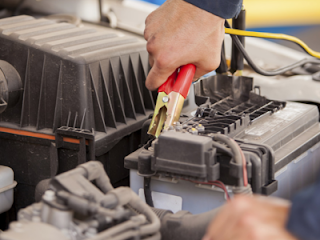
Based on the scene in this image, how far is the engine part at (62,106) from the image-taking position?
3.41ft

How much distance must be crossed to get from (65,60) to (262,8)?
4.57m

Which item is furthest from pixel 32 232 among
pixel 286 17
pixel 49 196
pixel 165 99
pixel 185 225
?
pixel 286 17

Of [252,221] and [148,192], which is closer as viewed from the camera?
[252,221]

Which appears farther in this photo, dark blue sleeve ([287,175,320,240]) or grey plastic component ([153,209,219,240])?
grey plastic component ([153,209,219,240])

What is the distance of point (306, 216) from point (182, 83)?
619mm

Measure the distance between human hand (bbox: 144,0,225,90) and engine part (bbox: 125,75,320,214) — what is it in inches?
5.2

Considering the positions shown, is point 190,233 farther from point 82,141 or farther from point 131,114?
point 131,114

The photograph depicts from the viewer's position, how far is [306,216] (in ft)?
1.39

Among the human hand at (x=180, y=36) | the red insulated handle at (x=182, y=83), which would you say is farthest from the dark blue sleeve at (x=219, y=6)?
the red insulated handle at (x=182, y=83)

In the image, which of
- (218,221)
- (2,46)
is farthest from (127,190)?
(2,46)

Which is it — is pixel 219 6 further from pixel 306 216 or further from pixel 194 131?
pixel 306 216

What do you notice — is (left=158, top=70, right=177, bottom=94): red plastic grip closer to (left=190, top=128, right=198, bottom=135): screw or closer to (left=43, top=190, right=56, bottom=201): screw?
(left=190, top=128, right=198, bottom=135): screw

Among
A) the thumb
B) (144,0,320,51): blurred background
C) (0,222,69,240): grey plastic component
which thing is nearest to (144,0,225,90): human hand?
the thumb

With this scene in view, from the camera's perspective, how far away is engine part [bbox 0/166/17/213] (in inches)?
40.9
